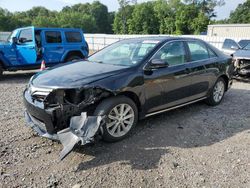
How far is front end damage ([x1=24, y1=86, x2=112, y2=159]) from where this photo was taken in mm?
3207

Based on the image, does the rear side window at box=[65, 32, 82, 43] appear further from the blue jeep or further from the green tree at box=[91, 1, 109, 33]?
the green tree at box=[91, 1, 109, 33]

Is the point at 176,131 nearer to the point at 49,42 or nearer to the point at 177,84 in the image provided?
the point at 177,84

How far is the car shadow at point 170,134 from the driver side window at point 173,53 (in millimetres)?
1133

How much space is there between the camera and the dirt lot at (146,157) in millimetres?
2943

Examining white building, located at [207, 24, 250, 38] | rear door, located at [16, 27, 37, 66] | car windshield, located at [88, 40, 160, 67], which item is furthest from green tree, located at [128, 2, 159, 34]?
car windshield, located at [88, 40, 160, 67]

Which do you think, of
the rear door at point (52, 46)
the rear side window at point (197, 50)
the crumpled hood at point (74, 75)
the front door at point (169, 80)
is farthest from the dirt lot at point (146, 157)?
the rear door at point (52, 46)

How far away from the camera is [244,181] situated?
2947mm

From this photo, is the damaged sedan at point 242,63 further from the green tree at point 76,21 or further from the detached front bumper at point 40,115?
the green tree at point 76,21

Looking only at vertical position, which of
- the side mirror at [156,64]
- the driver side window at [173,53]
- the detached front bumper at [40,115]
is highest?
the driver side window at [173,53]

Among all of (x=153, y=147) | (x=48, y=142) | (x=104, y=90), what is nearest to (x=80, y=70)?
(x=104, y=90)

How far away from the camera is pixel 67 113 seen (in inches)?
132

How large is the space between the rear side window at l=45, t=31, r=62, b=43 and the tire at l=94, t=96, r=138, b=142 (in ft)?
22.4

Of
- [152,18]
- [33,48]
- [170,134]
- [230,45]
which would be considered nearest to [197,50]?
[170,134]

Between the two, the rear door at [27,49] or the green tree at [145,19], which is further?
the green tree at [145,19]
